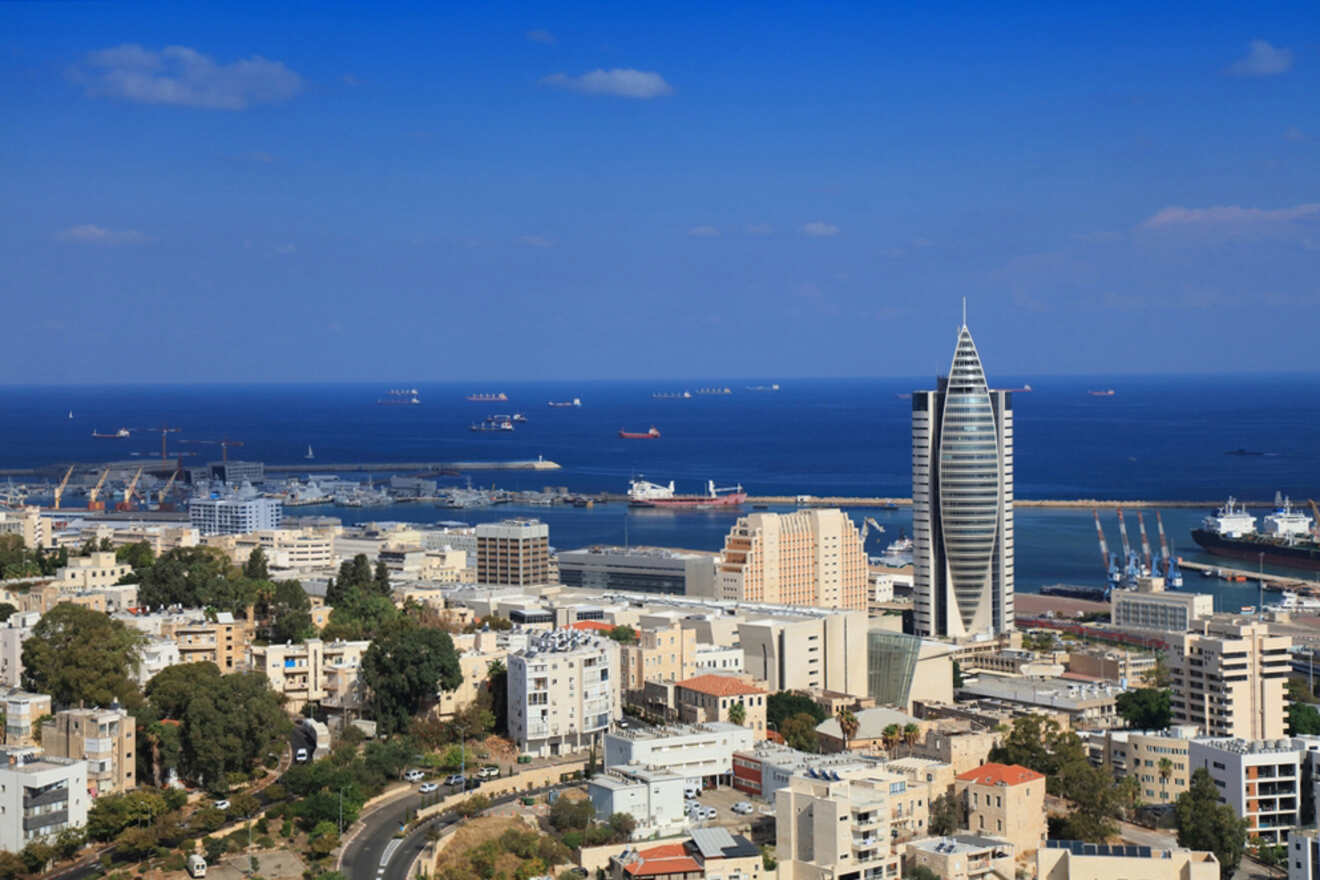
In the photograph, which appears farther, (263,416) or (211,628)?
(263,416)

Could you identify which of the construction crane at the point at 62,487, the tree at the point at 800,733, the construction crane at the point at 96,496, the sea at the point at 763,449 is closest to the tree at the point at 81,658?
the tree at the point at 800,733

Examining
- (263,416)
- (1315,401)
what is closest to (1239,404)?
(1315,401)

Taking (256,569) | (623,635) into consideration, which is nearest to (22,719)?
(623,635)

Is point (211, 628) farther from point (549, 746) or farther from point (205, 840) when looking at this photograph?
point (205, 840)

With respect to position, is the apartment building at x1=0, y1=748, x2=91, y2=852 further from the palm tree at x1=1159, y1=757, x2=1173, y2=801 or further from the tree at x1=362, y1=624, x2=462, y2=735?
the palm tree at x1=1159, y1=757, x2=1173, y2=801

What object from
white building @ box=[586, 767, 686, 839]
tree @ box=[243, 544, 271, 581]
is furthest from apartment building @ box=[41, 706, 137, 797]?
tree @ box=[243, 544, 271, 581]

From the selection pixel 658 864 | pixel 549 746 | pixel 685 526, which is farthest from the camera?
pixel 685 526

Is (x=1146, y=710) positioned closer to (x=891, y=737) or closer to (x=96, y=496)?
(x=891, y=737)
